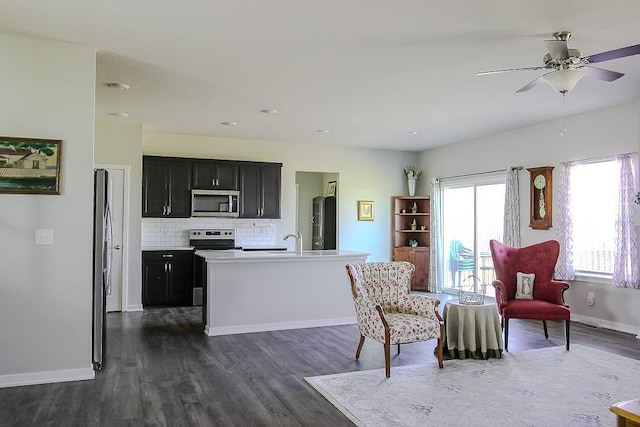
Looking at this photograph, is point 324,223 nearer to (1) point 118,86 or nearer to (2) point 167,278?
(2) point 167,278

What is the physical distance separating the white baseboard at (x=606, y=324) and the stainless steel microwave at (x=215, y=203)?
5.26 metres

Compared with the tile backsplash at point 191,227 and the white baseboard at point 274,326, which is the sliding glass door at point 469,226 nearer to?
the white baseboard at point 274,326

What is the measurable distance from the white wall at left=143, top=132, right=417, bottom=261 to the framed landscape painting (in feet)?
13.5

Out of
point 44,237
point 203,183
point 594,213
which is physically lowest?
point 44,237

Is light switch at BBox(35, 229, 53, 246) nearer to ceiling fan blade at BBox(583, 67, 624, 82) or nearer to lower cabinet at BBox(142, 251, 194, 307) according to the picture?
lower cabinet at BBox(142, 251, 194, 307)

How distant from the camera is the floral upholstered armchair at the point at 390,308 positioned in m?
4.17

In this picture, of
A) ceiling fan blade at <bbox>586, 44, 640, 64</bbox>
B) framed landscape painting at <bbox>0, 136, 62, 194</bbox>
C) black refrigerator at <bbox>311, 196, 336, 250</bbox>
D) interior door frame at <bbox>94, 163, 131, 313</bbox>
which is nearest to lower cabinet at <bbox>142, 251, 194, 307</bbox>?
interior door frame at <bbox>94, 163, 131, 313</bbox>

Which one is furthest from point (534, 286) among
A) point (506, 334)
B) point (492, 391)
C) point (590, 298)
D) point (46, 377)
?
point (46, 377)

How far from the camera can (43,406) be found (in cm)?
342

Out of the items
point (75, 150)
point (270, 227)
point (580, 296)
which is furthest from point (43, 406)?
point (580, 296)

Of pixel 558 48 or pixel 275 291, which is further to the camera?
pixel 275 291

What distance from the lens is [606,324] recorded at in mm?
6137

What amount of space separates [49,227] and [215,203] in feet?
13.5

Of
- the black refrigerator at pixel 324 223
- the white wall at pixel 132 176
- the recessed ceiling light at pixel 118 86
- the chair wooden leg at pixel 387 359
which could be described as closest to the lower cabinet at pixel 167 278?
the white wall at pixel 132 176
